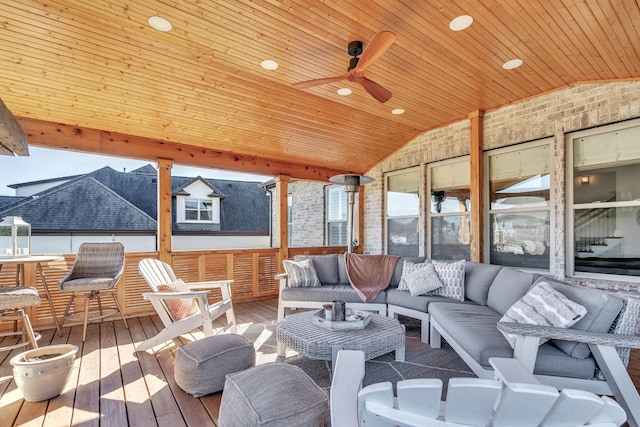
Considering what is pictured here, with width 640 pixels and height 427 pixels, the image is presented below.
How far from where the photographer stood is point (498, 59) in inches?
128

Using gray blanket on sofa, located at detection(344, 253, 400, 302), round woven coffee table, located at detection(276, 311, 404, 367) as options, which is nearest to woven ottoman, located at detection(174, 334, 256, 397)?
round woven coffee table, located at detection(276, 311, 404, 367)

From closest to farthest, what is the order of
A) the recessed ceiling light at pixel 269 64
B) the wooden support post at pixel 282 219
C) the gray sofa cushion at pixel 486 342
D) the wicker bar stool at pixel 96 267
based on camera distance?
the gray sofa cushion at pixel 486 342
the recessed ceiling light at pixel 269 64
the wicker bar stool at pixel 96 267
the wooden support post at pixel 282 219

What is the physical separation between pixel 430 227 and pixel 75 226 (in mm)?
8697

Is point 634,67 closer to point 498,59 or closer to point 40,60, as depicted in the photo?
point 498,59

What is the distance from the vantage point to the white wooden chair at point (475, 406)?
88 centimetres

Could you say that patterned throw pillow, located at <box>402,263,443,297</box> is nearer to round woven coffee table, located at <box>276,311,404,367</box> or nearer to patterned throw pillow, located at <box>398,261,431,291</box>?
patterned throw pillow, located at <box>398,261,431,291</box>

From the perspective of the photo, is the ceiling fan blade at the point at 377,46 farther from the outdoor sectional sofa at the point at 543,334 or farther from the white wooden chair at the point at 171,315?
the white wooden chair at the point at 171,315

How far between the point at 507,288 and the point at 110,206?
9.74 meters

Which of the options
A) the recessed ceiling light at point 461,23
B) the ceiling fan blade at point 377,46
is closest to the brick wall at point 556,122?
the recessed ceiling light at point 461,23

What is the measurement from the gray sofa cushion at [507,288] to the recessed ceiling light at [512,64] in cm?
213

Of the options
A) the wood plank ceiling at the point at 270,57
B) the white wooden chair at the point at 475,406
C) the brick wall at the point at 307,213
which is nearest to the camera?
the white wooden chair at the point at 475,406

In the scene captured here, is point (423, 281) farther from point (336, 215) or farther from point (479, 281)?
point (336, 215)

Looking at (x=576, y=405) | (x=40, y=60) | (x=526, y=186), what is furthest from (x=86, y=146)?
(x=526, y=186)

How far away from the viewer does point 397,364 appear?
2859mm
